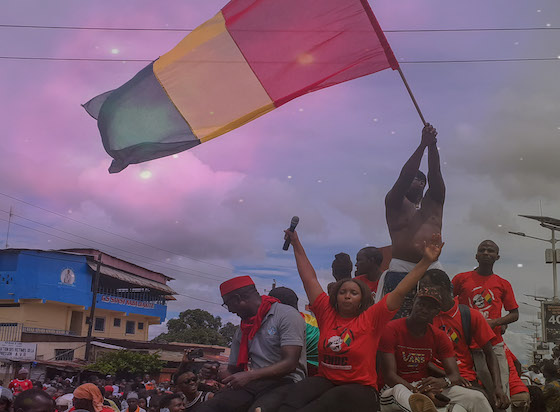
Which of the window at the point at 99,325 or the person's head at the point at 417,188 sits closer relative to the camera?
the person's head at the point at 417,188

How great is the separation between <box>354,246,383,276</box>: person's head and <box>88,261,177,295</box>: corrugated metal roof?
36.6 meters

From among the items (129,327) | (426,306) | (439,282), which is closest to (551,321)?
(439,282)

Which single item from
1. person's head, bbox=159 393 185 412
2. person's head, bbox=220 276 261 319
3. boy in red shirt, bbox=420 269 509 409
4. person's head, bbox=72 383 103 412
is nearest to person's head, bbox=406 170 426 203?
boy in red shirt, bbox=420 269 509 409

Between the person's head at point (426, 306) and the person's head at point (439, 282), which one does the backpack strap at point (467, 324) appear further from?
the person's head at point (426, 306)

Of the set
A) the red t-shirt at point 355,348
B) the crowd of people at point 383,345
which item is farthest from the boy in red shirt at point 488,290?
the red t-shirt at point 355,348

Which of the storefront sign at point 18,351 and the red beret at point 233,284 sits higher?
the red beret at point 233,284

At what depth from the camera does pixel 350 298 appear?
13.2 ft

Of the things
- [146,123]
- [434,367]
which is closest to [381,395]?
[434,367]

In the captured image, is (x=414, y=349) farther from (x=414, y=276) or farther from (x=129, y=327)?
(x=129, y=327)

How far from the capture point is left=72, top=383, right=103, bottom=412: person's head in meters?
5.79

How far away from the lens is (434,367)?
4211 mm

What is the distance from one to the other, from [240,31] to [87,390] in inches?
160

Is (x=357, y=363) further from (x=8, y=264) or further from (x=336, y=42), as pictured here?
(x=8, y=264)

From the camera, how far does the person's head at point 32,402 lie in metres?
4.23
